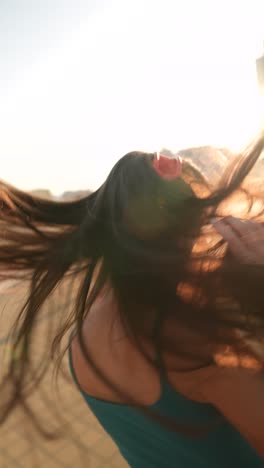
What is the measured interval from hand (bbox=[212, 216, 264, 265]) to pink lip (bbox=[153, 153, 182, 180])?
0.58ft

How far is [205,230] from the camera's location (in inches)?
46.6

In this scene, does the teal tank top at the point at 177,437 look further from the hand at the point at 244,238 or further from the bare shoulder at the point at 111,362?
the hand at the point at 244,238

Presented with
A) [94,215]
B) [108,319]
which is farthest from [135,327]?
[94,215]

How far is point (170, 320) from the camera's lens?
1.05m

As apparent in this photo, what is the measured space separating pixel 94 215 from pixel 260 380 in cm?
59

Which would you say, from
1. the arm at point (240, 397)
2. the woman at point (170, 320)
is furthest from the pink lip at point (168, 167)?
the arm at point (240, 397)

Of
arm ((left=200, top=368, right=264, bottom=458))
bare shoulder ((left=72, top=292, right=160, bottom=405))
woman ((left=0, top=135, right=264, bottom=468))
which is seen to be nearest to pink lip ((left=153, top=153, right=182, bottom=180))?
woman ((left=0, top=135, right=264, bottom=468))

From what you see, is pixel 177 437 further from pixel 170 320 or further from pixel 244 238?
pixel 244 238

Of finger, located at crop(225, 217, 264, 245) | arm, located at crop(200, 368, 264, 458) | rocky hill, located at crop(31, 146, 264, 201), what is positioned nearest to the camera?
arm, located at crop(200, 368, 264, 458)

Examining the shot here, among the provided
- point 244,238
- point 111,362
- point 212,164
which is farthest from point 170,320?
point 212,164

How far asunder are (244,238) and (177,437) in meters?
0.53

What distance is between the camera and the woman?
0.98m

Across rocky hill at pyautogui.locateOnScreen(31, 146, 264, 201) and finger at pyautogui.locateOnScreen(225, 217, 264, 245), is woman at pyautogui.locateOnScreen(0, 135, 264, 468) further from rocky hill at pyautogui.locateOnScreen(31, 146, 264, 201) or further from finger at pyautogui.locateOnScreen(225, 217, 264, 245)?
rocky hill at pyautogui.locateOnScreen(31, 146, 264, 201)

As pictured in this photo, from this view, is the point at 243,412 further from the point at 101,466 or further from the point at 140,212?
the point at 101,466
